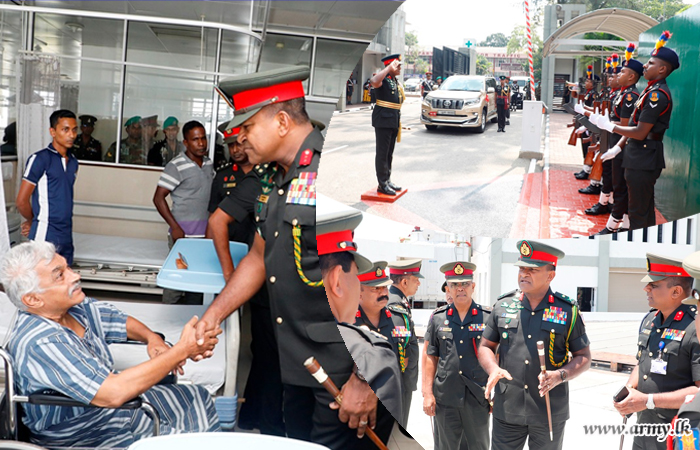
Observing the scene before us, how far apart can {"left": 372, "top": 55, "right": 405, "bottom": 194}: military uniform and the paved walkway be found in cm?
23

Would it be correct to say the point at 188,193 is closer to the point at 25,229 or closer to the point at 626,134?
the point at 25,229

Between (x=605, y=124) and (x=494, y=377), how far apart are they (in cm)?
45

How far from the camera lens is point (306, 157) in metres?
1.67

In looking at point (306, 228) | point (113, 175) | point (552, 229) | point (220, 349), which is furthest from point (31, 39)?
point (552, 229)

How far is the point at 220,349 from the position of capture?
2.84 meters

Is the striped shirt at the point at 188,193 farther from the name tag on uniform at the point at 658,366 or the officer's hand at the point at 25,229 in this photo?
the name tag on uniform at the point at 658,366

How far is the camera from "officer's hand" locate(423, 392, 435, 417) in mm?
1158

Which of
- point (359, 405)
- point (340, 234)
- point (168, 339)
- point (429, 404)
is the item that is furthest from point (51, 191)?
point (429, 404)

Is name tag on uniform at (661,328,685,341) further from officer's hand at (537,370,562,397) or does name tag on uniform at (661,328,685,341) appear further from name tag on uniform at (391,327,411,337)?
name tag on uniform at (391,327,411,337)

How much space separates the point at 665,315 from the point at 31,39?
5025mm

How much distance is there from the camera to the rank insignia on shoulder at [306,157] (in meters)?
1.65

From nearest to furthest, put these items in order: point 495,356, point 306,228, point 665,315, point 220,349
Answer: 1. point 665,315
2. point 495,356
3. point 306,228
4. point 220,349

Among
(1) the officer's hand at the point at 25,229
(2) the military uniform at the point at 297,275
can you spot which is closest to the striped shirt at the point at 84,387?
(2) the military uniform at the point at 297,275

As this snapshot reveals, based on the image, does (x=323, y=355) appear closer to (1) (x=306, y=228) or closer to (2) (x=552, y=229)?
(1) (x=306, y=228)
